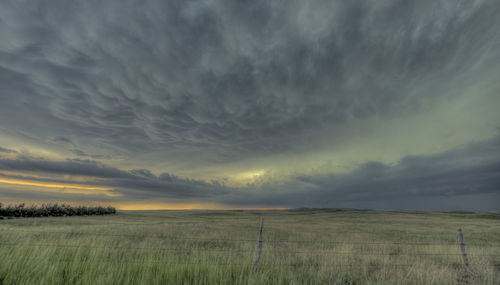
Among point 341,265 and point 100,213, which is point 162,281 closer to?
point 341,265

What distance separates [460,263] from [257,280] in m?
11.9

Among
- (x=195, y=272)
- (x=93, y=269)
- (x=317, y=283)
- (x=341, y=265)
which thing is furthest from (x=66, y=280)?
(x=341, y=265)

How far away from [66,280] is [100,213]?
77.1 metres

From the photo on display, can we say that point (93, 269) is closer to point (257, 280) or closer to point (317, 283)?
point (257, 280)

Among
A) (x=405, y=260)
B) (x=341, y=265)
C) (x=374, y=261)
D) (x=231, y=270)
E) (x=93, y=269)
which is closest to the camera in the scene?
(x=93, y=269)

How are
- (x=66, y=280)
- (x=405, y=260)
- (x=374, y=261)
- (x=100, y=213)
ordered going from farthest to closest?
(x=100, y=213) → (x=405, y=260) → (x=374, y=261) → (x=66, y=280)

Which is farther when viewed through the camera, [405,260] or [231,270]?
[405,260]

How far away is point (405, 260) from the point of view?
11.8 m

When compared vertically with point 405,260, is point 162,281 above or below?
above

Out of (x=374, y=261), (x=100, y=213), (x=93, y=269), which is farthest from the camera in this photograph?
(x=100, y=213)

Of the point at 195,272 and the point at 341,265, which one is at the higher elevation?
the point at 195,272

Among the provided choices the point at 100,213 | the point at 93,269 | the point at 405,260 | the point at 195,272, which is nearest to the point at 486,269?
the point at 405,260

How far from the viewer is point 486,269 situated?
9555mm

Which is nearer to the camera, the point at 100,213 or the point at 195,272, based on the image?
the point at 195,272
